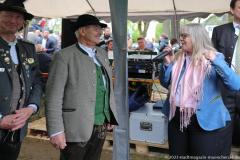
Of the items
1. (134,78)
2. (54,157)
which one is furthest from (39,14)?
(54,157)

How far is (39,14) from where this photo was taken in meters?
7.15

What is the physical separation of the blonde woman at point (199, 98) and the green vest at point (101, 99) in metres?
0.54

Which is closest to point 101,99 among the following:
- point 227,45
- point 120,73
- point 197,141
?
point 120,73

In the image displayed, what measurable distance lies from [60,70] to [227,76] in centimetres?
119

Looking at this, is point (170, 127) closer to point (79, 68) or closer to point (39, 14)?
point (79, 68)

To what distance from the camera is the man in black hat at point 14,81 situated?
82.0 inches

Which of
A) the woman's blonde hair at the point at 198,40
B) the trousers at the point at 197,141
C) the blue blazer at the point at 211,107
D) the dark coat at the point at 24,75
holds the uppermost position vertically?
the woman's blonde hair at the point at 198,40

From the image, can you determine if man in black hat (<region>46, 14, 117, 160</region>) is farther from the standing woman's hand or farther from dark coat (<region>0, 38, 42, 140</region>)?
the standing woman's hand

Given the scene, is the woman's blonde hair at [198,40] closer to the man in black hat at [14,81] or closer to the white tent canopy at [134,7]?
the man in black hat at [14,81]

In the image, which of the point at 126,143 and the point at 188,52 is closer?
the point at 188,52

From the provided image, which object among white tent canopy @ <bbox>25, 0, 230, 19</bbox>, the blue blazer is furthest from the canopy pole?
white tent canopy @ <bbox>25, 0, 230, 19</bbox>

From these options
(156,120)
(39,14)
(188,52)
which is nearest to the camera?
(188,52)

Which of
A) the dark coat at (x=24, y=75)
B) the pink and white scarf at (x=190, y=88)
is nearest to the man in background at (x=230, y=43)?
the pink and white scarf at (x=190, y=88)

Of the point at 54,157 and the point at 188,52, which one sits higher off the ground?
the point at 188,52
